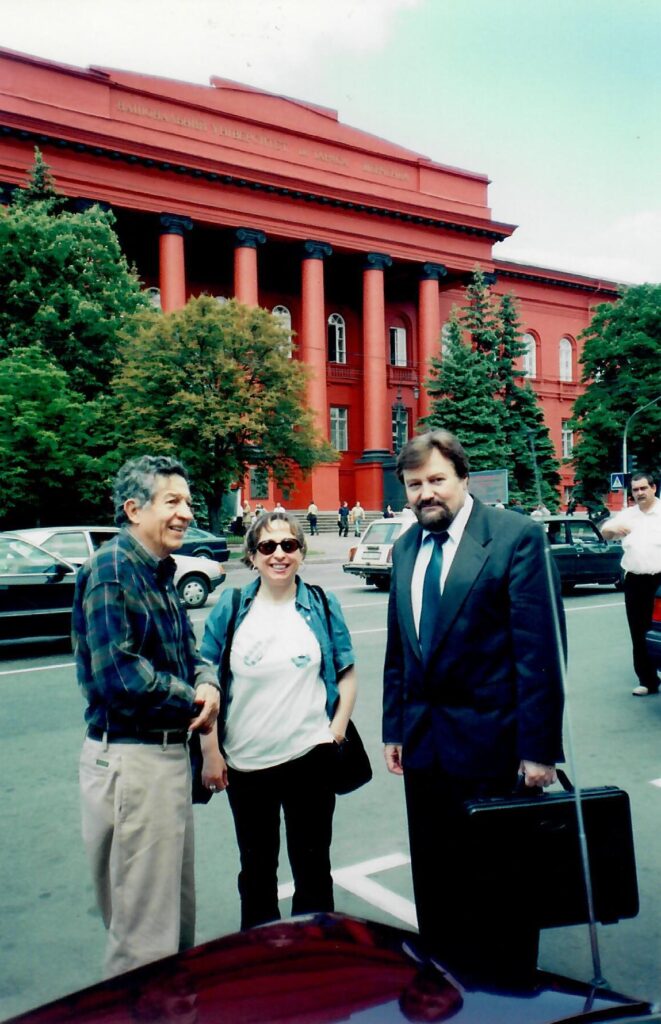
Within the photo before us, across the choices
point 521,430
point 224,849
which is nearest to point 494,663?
point 224,849

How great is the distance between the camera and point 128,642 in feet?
8.59

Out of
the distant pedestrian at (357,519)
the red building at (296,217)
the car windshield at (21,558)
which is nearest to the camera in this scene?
the car windshield at (21,558)

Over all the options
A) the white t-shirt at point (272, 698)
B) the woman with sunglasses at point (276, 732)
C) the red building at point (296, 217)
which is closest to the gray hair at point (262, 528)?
the woman with sunglasses at point (276, 732)

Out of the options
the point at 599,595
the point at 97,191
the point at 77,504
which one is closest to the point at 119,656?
the point at 599,595

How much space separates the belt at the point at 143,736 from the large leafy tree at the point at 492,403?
34817mm

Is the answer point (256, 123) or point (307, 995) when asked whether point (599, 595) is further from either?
point (256, 123)

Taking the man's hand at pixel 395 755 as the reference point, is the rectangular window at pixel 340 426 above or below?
above

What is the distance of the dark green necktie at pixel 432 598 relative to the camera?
9.20ft

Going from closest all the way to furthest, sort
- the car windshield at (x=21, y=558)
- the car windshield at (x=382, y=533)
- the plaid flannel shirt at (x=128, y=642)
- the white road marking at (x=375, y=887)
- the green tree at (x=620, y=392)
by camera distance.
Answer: the plaid flannel shirt at (x=128, y=642), the white road marking at (x=375, y=887), the car windshield at (x=21, y=558), the car windshield at (x=382, y=533), the green tree at (x=620, y=392)

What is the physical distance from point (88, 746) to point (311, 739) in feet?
2.85

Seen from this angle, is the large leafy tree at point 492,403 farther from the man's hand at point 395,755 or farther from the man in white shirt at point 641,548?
the man's hand at point 395,755

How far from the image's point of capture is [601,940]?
139 inches

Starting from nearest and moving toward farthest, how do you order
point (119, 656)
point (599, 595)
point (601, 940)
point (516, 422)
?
point (119, 656)
point (601, 940)
point (599, 595)
point (516, 422)

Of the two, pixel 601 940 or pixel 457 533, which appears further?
pixel 601 940
